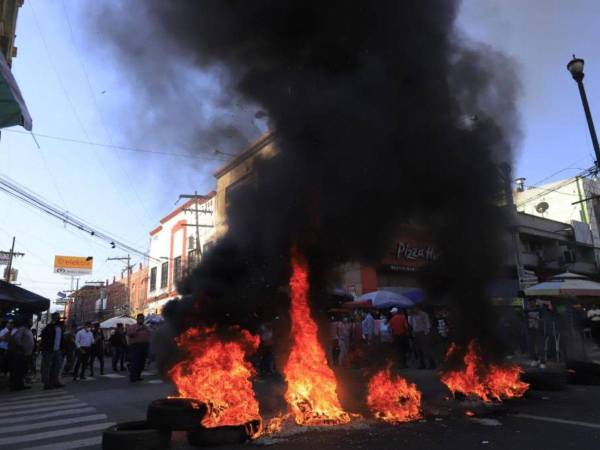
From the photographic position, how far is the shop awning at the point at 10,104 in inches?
195

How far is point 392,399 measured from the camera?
266 inches

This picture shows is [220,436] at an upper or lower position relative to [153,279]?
lower

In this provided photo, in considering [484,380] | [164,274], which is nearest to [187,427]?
[484,380]

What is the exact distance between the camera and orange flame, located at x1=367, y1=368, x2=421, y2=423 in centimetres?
632

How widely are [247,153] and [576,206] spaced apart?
32.7m

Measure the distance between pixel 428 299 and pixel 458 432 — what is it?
574 centimetres

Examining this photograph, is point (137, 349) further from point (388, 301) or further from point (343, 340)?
point (388, 301)

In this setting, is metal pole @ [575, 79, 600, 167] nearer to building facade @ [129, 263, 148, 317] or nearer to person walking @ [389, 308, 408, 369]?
person walking @ [389, 308, 408, 369]

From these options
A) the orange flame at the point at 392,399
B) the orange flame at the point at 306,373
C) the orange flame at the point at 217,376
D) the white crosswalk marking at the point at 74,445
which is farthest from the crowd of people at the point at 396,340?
the white crosswalk marking at the point at 74,445

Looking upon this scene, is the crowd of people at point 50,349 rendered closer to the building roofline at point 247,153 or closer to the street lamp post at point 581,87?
the building roofline at point 247,153

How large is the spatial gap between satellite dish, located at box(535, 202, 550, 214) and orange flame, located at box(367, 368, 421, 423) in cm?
3282

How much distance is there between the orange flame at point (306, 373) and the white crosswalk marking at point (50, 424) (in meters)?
2.52

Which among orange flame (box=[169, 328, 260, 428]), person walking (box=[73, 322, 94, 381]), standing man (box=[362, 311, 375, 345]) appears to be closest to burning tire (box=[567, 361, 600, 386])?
standing man (box=[362, 311, 375, 345])

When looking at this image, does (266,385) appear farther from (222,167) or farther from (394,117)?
(394,117)
